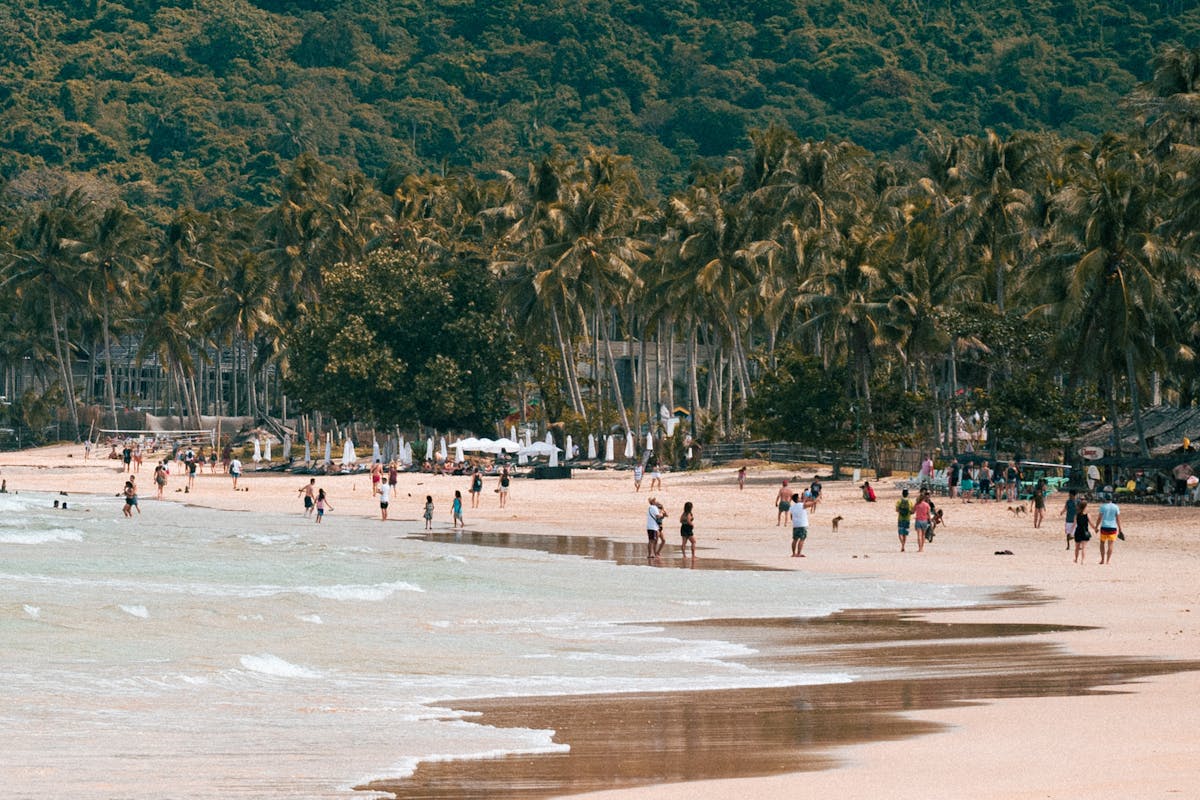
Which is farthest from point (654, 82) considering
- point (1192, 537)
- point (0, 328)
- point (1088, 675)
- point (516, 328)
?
point (1088, 675)

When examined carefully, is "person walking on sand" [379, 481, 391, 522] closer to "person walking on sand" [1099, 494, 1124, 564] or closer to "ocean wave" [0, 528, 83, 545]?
"ocean wave" [0, 528, 83, 545]

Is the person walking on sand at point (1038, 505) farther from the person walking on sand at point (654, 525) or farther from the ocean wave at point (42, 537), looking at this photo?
the ocean wave at point (42, 537)

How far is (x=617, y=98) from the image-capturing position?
191 m

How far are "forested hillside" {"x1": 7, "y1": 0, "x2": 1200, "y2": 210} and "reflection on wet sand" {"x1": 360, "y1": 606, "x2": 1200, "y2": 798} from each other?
148546mm

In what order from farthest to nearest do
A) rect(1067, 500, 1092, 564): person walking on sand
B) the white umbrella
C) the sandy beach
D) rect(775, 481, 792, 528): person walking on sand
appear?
the white umbrella
rect(775, 481, 792, 528): person walking on sand
rect(1067, 500, 1092, 564): person walking on sand
the sandy beach

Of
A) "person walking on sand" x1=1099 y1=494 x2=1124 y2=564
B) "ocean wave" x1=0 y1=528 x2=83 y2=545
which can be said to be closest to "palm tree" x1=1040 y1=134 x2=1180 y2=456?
"person walking on sand" x1=1099 y1=494 x2=1124 y2=564

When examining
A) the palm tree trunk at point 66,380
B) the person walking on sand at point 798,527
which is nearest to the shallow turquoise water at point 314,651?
the person walking on sand at point 798,527

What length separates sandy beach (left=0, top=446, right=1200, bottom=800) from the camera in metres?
11.4

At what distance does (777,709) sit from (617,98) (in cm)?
18032

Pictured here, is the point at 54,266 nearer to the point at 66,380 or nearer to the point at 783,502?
the point at 66,380

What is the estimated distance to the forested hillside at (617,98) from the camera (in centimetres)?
17000

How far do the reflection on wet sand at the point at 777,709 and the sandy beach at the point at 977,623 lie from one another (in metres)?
0.08

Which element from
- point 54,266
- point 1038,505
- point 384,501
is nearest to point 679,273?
point 384,501

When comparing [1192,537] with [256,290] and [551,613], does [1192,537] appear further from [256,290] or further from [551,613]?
[256,290]
